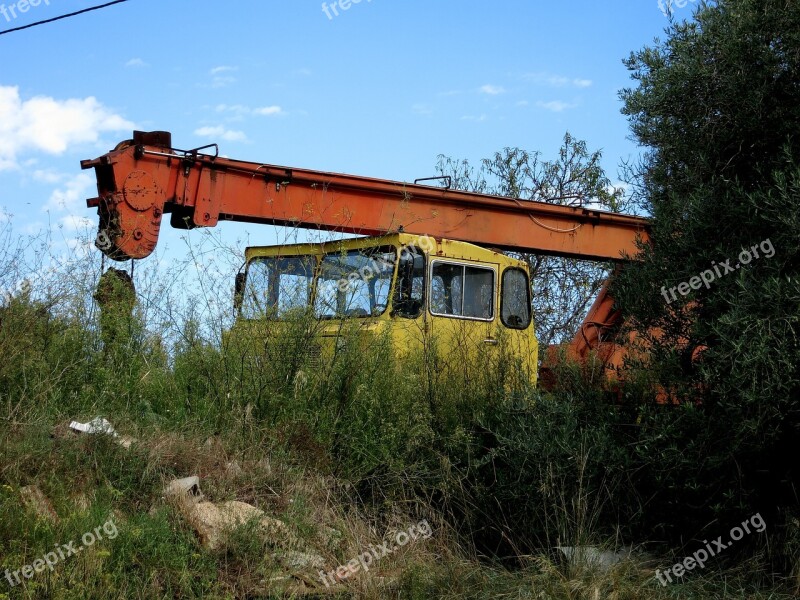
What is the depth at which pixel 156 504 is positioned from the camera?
599 centimetres

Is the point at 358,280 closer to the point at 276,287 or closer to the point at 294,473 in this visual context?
the point at 276,287

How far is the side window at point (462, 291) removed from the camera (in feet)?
30.8

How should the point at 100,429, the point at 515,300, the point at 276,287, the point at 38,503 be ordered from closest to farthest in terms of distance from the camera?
the point at 38,503, the point at 100,429, the point at 276,287, the point at 515,300

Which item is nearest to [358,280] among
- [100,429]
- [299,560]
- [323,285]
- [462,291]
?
[323,285]

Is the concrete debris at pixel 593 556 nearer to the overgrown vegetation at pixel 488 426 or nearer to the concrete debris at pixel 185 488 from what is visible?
the overgrown vegetation at pixel 488 426

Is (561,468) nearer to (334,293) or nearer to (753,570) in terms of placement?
(753,570)

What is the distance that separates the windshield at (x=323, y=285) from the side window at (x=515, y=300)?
162cm

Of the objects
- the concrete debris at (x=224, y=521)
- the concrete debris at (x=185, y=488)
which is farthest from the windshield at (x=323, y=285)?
the concrete debris at (x=224, y=521)

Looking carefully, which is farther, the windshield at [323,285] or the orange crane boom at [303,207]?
the orange crane boom at [303,207]

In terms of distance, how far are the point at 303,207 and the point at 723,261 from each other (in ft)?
17.0

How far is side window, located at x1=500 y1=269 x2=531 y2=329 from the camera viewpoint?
10.0 meters

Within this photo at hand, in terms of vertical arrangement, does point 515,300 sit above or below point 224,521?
above

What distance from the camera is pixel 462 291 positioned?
9.64 meters

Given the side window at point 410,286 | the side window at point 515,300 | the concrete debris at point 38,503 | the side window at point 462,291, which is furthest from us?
the side window at point 515,300
